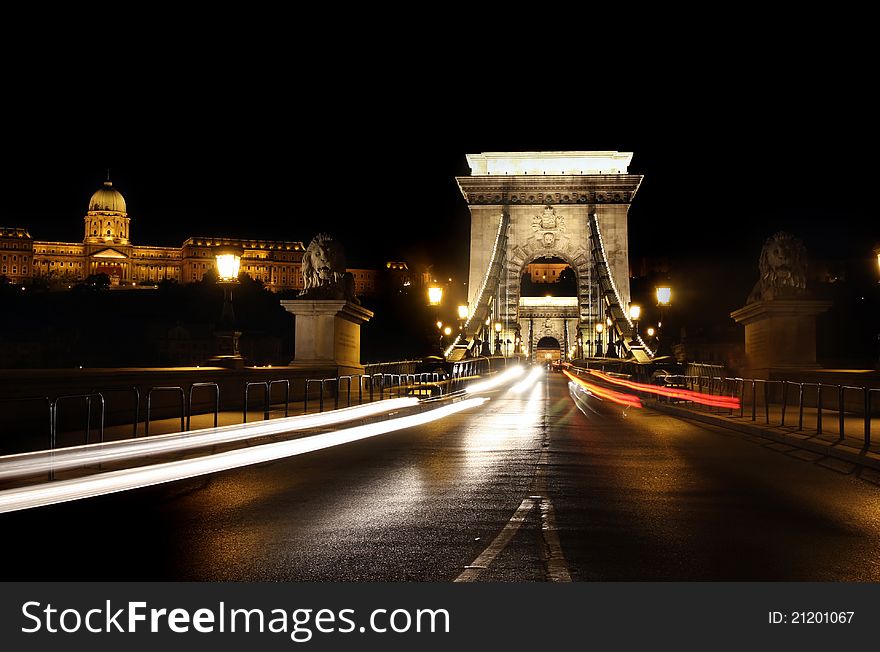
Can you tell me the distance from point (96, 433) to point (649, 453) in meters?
7.93

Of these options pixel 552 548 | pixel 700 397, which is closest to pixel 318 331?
pixel 700 397

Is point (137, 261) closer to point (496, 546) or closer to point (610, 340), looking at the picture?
point (610, 340)

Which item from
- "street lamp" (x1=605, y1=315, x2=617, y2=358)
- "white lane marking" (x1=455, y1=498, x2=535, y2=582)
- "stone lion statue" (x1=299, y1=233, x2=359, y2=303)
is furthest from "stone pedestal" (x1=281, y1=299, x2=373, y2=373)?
"street lamp" (x1=605, y1=315, x2=617, y2=358)

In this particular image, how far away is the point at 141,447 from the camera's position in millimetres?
10531

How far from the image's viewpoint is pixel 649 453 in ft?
43.4

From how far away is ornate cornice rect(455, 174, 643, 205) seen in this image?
7700 centimetres

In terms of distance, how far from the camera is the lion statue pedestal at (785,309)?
22453 mm

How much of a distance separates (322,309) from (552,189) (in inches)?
2211

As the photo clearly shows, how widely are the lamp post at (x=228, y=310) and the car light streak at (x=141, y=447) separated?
410cm

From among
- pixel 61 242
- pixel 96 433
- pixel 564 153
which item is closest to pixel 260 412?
pixel 96 433

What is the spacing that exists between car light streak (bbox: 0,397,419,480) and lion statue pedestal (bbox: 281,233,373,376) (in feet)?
25.4

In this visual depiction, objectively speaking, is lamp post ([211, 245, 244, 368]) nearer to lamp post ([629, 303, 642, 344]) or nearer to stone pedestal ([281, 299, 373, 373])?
stone pedestal ([281, 299, 373, 373])

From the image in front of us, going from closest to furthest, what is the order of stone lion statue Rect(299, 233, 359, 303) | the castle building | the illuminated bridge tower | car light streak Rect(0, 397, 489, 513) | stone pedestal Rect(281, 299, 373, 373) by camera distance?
car light streak Rect(0, 397, 489, 513) → stone pedestal Rect(281, 299, 373, 373) → stone lion statue Rect(299, 233, 359, 303) → the illuminated bridge tower → the castle building

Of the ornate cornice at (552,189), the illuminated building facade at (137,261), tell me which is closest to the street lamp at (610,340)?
the ornate cornice at (552,189)
